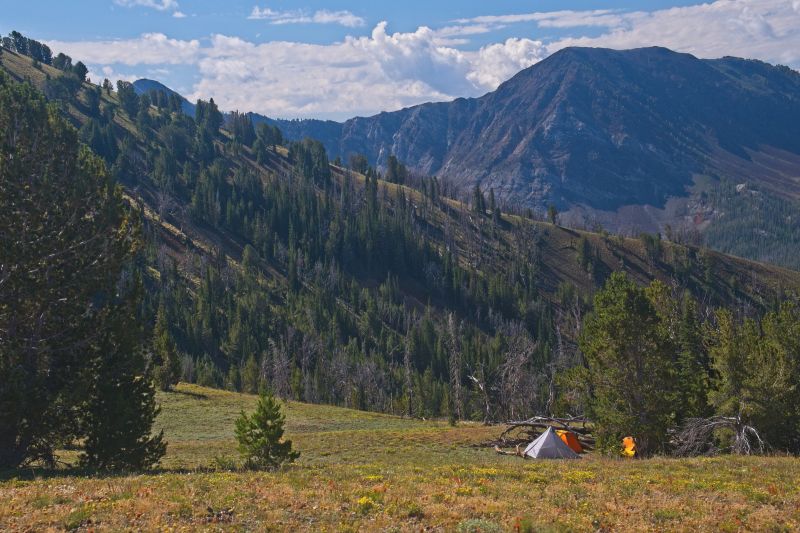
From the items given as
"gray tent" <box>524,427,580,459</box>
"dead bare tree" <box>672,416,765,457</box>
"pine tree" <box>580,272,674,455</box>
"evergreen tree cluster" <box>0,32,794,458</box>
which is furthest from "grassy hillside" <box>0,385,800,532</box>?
"gray tent" <box>524,427,580,459</box>

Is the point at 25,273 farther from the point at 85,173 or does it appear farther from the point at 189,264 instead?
the point at 189,264

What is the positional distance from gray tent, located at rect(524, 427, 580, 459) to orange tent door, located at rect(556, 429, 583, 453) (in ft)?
9.94

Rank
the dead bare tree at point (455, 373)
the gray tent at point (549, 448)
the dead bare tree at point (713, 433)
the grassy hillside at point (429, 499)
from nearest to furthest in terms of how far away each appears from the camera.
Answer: the grassy hillside at point (429, 499)
the dead bare tree at point (713, 433)
the gray tent at point (549, 448)
the dead bare tree at point (455, 373)

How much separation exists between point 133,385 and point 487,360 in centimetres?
12050

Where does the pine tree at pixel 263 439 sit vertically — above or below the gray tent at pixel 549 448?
above

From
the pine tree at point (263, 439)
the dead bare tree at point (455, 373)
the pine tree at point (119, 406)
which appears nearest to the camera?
the pine tree at point (119, 406)

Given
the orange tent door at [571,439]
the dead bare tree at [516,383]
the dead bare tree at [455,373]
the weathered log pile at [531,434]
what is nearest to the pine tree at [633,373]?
the orange tent door at [571,439]

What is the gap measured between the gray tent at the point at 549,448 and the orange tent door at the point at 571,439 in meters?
3.03

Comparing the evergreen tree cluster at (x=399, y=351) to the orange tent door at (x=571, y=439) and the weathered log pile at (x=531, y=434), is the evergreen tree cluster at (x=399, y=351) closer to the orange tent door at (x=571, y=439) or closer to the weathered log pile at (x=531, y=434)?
the weathered log pile at (x=531, y=434)

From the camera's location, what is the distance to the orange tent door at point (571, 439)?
47616 millimetres

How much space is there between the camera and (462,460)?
41.2 m

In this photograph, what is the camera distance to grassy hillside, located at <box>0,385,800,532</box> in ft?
53.8

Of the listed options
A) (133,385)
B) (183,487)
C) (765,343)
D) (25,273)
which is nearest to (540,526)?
(183,487)

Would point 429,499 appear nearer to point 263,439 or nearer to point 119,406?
point 263,439
